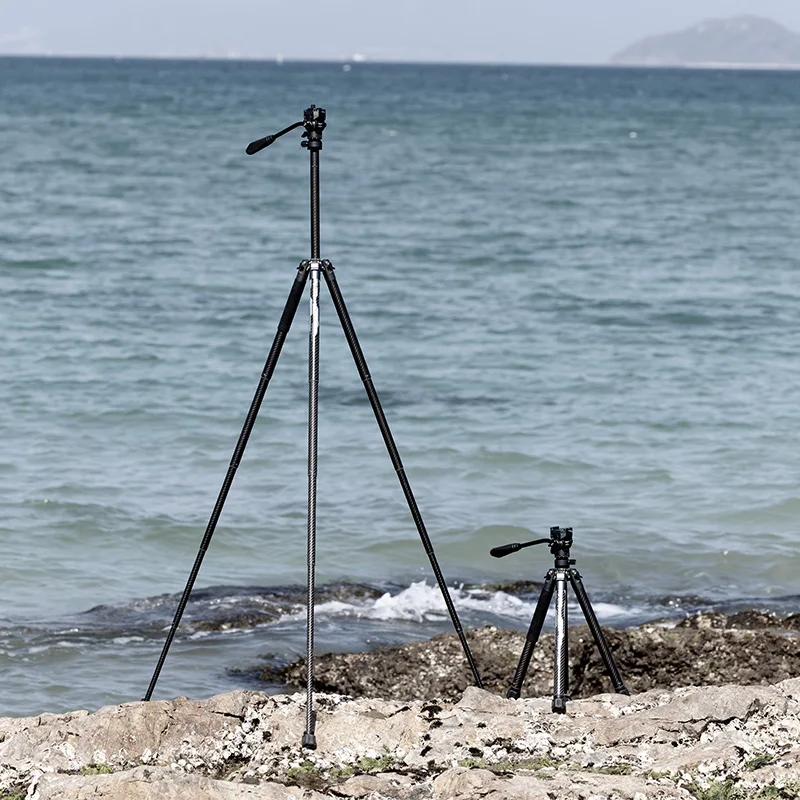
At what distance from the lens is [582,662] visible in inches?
254

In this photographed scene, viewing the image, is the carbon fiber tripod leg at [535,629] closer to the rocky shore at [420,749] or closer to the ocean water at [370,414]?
the rocky shore at [420,749]

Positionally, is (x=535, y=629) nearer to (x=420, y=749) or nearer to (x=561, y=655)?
(x=561, y=655)

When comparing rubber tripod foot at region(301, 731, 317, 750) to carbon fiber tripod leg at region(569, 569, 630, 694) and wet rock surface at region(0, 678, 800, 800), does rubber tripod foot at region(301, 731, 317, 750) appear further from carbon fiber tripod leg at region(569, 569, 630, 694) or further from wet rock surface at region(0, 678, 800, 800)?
carbon fiber tripod leg at region(569, 569, 630, 694)

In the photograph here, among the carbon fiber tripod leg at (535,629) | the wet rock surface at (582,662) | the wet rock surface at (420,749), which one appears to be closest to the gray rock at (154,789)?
the wet rock surface at (420,749)

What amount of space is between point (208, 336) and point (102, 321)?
1.55 metres

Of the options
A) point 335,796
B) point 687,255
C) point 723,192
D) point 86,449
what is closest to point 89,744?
point 335,796

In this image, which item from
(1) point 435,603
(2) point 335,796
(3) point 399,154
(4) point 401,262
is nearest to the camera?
(2) point 335,796

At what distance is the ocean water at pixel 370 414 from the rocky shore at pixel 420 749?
8.29ft

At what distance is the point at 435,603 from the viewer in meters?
8.65

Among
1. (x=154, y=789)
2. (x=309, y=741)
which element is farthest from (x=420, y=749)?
(x=154, y=789)

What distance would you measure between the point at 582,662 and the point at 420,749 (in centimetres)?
202

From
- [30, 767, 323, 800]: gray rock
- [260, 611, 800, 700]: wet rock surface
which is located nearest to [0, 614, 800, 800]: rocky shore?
[30, 767, 323, 800]: gray rock

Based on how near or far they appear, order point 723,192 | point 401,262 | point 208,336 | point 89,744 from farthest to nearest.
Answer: point 723,192 → point 401,262 → point 208,336 → point 89,744

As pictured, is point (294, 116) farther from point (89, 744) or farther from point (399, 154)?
point (89, 744)
